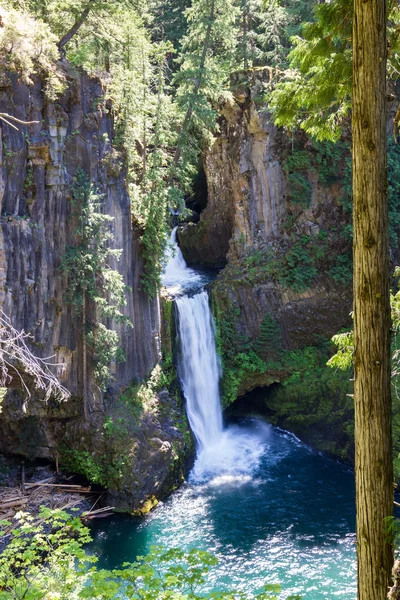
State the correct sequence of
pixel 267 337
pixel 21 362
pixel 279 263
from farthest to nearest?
pixel 279 263, pixel 267 337, pixel 21 362

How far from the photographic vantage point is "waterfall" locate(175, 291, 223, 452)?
18203 mm

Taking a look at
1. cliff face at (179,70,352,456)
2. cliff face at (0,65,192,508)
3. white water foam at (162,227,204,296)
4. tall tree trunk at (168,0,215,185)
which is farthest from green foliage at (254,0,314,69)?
cliff face at (0,65,192,508)

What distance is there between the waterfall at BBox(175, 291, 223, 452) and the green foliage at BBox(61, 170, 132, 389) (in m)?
4.16

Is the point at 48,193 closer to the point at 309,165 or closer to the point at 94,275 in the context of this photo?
the point at 94,275

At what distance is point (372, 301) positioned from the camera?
4684mm

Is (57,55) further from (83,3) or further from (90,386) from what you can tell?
(90,386)

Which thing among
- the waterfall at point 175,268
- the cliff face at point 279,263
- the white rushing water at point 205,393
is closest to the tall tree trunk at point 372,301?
the white rushing water at point 205,393

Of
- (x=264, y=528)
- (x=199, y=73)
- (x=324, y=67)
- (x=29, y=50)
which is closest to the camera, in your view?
(x=324, y=67)

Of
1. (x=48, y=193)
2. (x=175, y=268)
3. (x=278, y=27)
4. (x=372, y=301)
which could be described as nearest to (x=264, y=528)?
(x=48, y=193)

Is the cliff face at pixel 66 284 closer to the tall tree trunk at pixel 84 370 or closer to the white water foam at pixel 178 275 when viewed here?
the tall tree trunk at pixel 84 370

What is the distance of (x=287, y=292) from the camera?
2005cm

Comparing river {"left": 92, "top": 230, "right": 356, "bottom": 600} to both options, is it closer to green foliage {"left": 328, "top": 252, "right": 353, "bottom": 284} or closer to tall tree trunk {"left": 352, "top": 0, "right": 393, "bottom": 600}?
green foliage {"left": 328, "top": 252, "right": 353, "bottom": 284}

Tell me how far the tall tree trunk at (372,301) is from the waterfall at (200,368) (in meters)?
13.3

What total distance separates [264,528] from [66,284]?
823 cm
